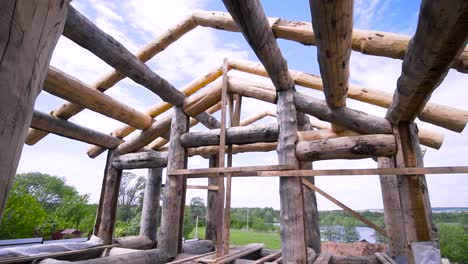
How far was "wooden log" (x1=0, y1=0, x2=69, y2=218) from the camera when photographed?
2.18ft

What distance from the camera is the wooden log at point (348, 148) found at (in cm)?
453

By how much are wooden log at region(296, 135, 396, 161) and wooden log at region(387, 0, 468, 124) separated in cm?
133

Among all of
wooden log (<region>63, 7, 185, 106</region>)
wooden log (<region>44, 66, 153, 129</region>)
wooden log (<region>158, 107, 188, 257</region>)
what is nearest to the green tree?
wooden log (<region>44, 66, 153, 129</region>)

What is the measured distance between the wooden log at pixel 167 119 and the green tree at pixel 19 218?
50.9 ft

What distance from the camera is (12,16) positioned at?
0.70 m

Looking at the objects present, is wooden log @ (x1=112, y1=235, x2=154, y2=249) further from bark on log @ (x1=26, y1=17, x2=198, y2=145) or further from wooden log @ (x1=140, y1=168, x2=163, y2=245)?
bark on log @ (x1=26, y1=17, x2=198, y2=145)

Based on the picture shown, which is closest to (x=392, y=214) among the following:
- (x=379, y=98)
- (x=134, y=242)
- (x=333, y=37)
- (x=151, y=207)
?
(x=379, y=98)

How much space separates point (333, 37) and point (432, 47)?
864 mm

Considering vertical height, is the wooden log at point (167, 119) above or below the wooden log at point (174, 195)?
above

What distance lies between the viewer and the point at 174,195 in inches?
240

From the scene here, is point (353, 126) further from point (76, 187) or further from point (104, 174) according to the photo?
point (76, 187)

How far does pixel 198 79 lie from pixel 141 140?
2.58 meters

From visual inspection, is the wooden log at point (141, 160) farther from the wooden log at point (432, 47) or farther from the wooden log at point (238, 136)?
the wooden log at point (432, 47)

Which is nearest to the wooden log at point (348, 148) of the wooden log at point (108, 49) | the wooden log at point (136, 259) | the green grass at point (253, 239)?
the wooden log at point (108, 49)
